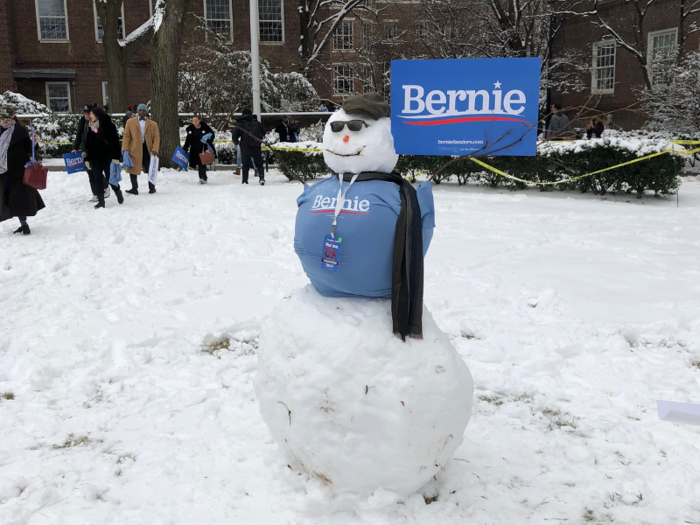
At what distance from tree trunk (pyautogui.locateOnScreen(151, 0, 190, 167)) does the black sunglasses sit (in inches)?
557

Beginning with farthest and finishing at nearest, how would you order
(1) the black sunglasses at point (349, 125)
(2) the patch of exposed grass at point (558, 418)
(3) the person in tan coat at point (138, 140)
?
(3) the person in tan coat at point (138, 140) < (2) the patch of exposed grass at point (558, 418) < (1) the black sunglasses at point (349, 125)

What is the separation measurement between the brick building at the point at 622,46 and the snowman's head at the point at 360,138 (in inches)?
963

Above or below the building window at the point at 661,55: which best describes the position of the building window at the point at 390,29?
above

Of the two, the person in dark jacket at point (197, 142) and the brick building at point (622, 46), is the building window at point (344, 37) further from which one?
the person in dark jacket at point (197, 142)

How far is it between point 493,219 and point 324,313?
737 cm

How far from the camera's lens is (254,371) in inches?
169

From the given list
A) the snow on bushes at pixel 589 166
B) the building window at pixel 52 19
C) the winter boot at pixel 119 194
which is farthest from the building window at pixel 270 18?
the winter boot at pixel 119 194

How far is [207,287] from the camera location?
6.14 m

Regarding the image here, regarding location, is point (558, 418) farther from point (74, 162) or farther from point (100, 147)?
point (74, 162)

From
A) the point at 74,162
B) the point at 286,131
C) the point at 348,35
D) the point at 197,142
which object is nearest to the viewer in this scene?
the point at 74,162

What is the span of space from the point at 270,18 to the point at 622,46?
18.0 metres

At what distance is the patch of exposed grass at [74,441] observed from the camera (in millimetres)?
3352

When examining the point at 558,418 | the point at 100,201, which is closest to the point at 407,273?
the point at 558,418

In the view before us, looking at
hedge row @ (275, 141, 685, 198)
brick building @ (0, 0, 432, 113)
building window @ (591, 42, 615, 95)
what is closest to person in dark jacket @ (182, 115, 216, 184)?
hedge row @ (275, 141, 685, 198)
